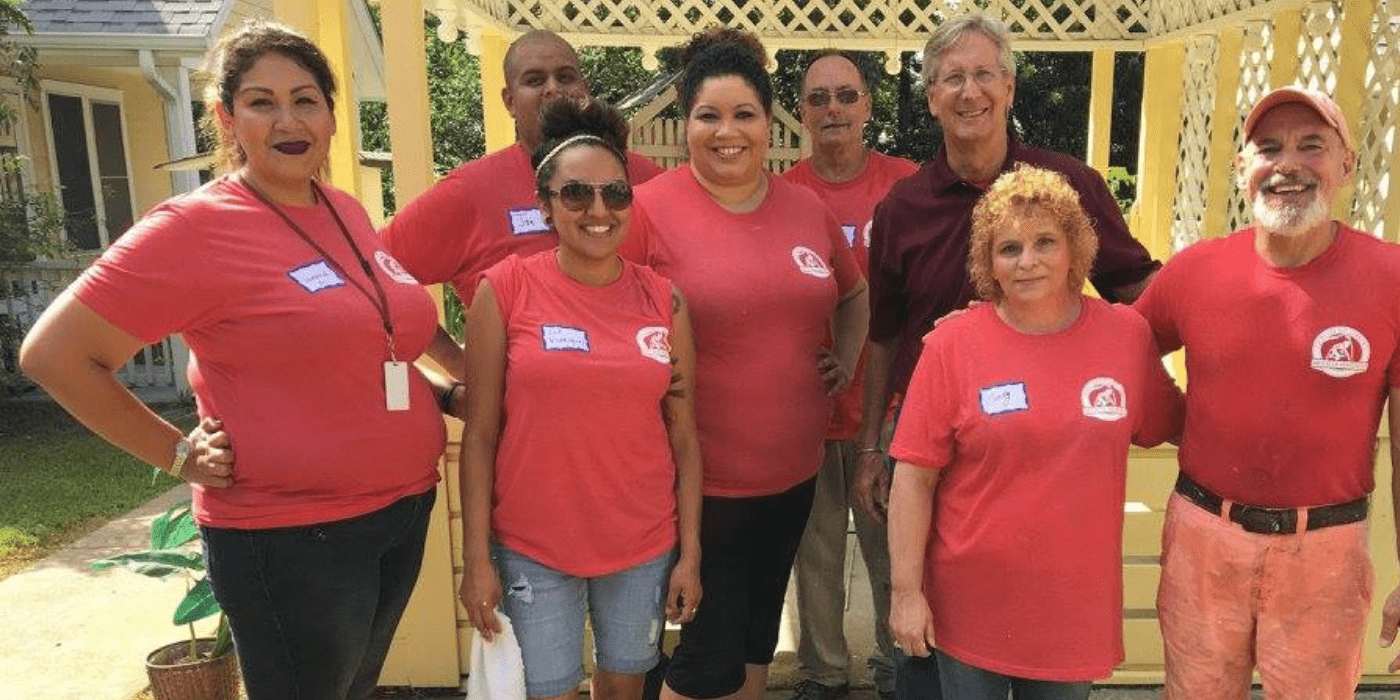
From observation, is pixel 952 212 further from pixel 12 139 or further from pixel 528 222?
pixel 12 139

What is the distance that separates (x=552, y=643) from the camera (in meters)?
2.17

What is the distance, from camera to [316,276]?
6.15 feet

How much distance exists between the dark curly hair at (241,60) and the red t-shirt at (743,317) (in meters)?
0.83

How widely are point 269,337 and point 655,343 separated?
2.62 feet

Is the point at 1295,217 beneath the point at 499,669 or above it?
above

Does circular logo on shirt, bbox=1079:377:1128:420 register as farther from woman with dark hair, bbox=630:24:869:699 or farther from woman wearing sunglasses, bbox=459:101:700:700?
woman wearing sunglasses, bbox=459:101:700:700

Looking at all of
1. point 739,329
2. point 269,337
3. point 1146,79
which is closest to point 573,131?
point 739,329

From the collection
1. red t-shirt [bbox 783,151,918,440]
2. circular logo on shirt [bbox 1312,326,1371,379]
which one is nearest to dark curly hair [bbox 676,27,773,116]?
red t-shirt [bbox 783,151,918,440]

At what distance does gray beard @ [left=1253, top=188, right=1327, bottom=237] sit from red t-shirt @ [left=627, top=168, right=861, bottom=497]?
101cm

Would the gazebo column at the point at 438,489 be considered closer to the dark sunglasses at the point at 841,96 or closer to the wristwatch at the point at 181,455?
the wristwatch at the point at 181,455

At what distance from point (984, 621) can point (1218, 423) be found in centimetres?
71

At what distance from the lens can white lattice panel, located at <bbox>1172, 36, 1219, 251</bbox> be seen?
5707 mm

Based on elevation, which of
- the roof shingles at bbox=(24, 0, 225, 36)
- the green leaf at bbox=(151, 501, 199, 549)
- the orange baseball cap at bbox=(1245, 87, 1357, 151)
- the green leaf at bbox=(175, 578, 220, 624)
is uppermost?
the roof shingles at bbox=(24, 0, 225, 36)

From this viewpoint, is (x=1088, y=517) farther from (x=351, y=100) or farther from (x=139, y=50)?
(x=139, y=50)
